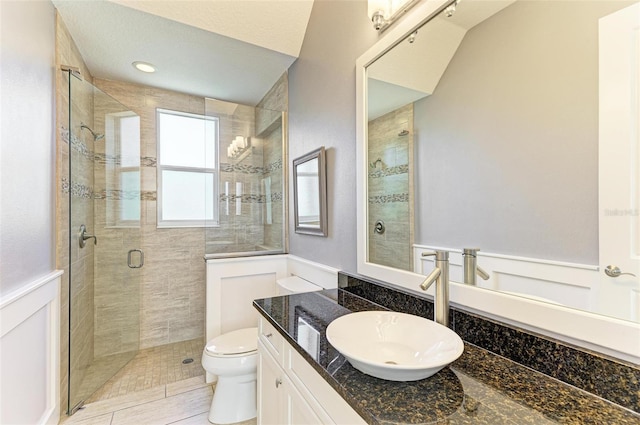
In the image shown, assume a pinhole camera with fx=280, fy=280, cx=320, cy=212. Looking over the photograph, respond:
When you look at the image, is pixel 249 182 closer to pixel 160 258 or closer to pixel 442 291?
pixel 160 258

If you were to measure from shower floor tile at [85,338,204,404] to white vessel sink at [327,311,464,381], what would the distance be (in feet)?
6.00

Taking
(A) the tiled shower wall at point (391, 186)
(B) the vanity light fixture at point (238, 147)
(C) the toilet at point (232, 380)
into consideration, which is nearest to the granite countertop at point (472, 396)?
(A) the tiled shower wall at point (391, 186)

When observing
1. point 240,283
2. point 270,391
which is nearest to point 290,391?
point 270,391

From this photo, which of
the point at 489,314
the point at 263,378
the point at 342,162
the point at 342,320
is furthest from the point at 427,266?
the point at 263,378

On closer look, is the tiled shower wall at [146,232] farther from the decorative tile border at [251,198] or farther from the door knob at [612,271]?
the door knob at [612,271]

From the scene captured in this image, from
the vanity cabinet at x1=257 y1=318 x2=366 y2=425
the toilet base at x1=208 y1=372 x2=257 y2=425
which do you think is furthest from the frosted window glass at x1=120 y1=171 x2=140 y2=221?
the vanity cabinet at x1=257 y1=318 x2=366 y2=425

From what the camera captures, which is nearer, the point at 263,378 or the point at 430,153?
the point at 430,153

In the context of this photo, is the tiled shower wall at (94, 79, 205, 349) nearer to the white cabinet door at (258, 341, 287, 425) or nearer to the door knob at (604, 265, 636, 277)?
the white cabinet door at (258, 341, 287, 425)

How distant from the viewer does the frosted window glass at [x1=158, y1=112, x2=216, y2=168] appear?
2.88 m

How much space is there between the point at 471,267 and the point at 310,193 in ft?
4.24

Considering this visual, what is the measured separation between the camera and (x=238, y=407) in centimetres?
176

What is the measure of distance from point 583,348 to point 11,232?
2144 mm

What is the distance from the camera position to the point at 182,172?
2.96 metres

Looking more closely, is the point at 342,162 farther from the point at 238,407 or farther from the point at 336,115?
the point at 238,407
